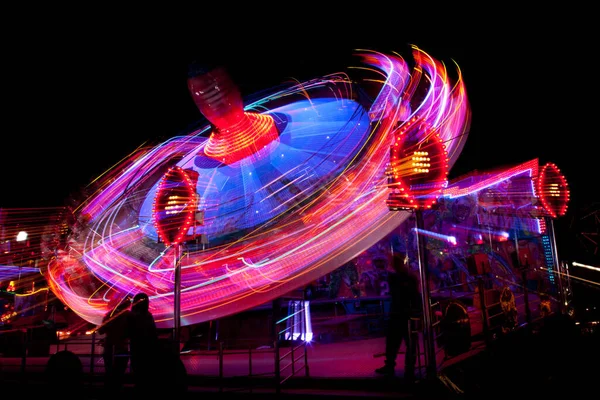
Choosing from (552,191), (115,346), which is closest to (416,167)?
(552,191)

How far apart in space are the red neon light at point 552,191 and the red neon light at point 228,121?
26.4 ft

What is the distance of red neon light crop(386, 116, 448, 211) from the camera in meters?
7.04

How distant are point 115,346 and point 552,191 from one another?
1124 cm

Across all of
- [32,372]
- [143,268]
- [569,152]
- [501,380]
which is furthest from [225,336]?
[569,152]

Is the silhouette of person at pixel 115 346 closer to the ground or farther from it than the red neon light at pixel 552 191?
closer to the ground

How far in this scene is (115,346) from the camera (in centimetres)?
916

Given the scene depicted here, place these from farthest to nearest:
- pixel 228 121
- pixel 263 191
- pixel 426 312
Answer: pixel 263 191
pixel 228 121
pixel 426 312

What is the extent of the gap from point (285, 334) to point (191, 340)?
3.20 metres

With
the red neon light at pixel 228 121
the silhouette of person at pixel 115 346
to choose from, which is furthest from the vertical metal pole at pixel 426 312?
the red neon light at pixel 228 121

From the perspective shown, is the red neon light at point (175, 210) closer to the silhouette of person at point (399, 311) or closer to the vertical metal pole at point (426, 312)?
the silhouette of person at point (399, 311)

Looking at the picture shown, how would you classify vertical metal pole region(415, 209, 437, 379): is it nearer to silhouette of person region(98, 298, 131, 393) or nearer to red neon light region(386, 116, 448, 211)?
red neon light region(386, 116, 448, 211)

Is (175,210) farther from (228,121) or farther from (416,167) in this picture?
(416,167)

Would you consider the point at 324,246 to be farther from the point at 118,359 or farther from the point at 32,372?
the point at 32,372

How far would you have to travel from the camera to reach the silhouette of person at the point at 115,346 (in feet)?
25.9
